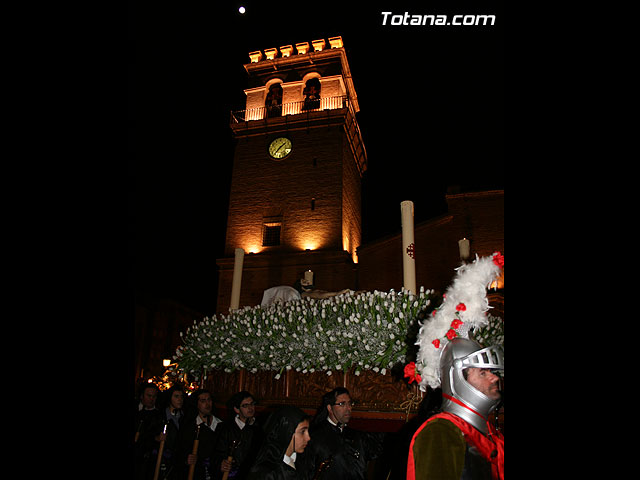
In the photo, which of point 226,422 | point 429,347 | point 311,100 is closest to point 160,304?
point 311,100

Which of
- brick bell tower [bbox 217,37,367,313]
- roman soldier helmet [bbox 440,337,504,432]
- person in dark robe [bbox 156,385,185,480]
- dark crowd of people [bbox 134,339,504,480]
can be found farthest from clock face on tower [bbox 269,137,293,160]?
roman soldier helmet [bbox 440,337,504,432]

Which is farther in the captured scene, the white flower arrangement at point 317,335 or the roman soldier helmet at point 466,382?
the white flower arrangement at point 317,335

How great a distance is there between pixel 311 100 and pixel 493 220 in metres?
11.1

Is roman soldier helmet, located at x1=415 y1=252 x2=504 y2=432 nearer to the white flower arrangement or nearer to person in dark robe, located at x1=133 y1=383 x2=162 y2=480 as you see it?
the white flower arrangement

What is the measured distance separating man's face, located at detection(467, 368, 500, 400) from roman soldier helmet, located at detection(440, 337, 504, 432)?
1.2 inches

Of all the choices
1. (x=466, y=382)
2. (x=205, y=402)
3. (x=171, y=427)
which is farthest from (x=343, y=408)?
(x=171, y=427)

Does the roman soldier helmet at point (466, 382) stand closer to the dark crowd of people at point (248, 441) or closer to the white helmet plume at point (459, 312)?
the white helmet plume at point (459, 312)

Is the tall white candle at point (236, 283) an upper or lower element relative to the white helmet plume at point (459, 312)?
upper

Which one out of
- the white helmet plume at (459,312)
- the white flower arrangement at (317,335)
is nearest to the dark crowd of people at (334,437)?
the white helmet plume at (459,312)

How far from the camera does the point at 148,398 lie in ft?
24.5

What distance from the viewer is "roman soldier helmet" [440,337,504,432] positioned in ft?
10.4

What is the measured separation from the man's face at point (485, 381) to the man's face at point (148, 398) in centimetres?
584

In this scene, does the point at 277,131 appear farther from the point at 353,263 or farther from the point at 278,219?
the point at 353,263

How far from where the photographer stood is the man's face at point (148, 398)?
294 inches
